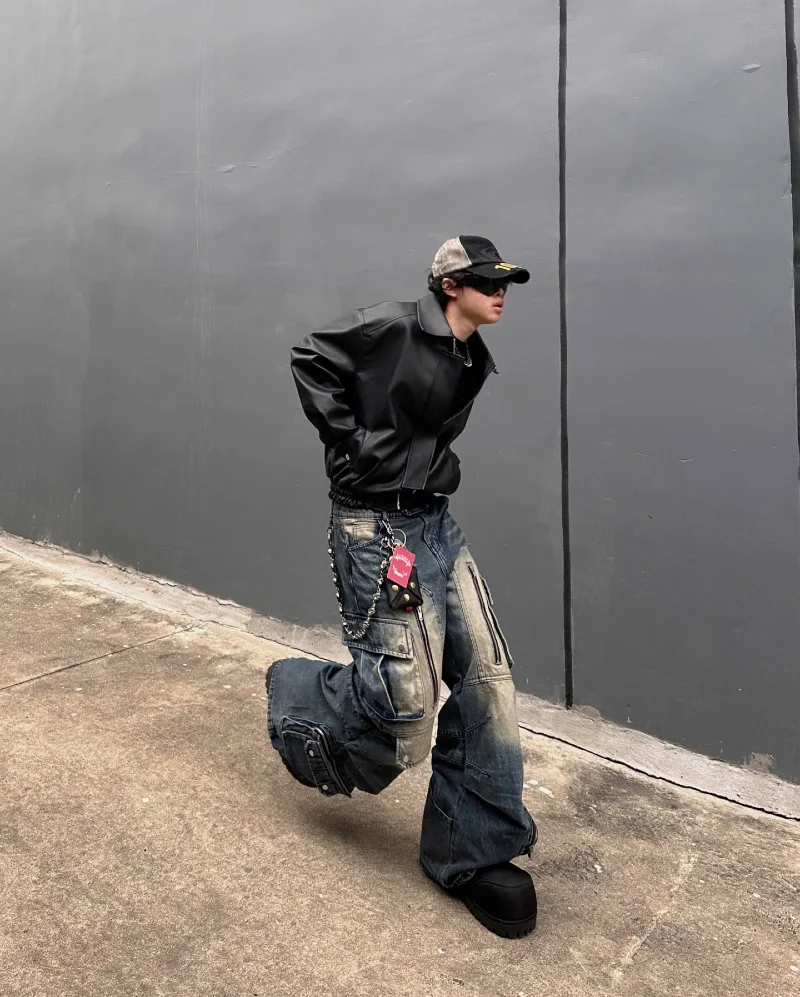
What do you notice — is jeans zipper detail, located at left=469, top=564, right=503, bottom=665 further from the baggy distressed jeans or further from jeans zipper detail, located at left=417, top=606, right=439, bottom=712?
jeans zipper detail, located at left=417, top=606, right=439, bottom=712

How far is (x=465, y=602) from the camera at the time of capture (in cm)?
243

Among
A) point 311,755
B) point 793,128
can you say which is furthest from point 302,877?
point 793,128

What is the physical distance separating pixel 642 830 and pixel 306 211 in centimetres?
324

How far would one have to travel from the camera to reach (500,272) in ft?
7.53

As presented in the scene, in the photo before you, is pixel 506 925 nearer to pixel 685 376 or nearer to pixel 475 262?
pixel 475 262

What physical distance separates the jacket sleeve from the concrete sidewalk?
1.33 m

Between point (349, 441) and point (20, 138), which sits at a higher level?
point (20, 138)

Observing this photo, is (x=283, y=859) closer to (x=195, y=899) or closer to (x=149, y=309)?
(x=195, y=899)

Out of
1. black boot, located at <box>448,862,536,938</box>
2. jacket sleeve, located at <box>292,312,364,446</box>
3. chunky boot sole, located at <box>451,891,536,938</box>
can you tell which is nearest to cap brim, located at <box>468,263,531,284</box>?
jacket sleeve, located at <box>292,312,364,446</box>

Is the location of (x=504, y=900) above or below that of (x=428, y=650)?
below

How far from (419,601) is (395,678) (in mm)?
218

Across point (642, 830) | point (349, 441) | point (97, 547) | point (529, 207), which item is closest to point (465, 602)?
point (349, 441)

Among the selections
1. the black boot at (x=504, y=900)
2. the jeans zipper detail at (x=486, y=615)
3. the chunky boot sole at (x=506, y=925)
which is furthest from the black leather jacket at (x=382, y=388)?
the chunky boot sole at (x=506, y=925)

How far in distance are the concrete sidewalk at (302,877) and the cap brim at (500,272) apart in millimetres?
1776
